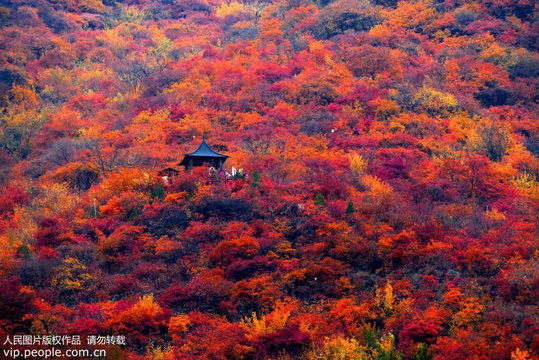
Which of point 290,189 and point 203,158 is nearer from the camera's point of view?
point 290,189

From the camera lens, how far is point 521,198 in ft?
132

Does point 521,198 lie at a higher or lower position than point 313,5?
lower

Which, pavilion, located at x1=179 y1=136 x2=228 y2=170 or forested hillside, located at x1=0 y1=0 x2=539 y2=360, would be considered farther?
pavilion, located at x1=179 y1=136 x2=228 y2=170

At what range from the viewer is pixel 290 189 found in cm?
4028

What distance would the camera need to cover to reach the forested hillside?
28.4 m

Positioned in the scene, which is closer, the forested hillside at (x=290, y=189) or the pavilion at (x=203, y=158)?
the forested hillside at (x=290, y=189)

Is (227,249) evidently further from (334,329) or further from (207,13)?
(207,13)

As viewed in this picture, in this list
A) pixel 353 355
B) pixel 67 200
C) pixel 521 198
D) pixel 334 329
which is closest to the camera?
pixel 353 355

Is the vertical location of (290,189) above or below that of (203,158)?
below

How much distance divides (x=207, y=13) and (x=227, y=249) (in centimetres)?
7288

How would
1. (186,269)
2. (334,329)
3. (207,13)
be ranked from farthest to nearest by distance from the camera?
(207,13) < (186,269) < (334,329)

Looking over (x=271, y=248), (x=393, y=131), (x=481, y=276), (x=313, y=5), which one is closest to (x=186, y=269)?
(x=271, y=248)

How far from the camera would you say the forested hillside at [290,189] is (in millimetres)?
28359

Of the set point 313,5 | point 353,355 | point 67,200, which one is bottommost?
point 67,200
